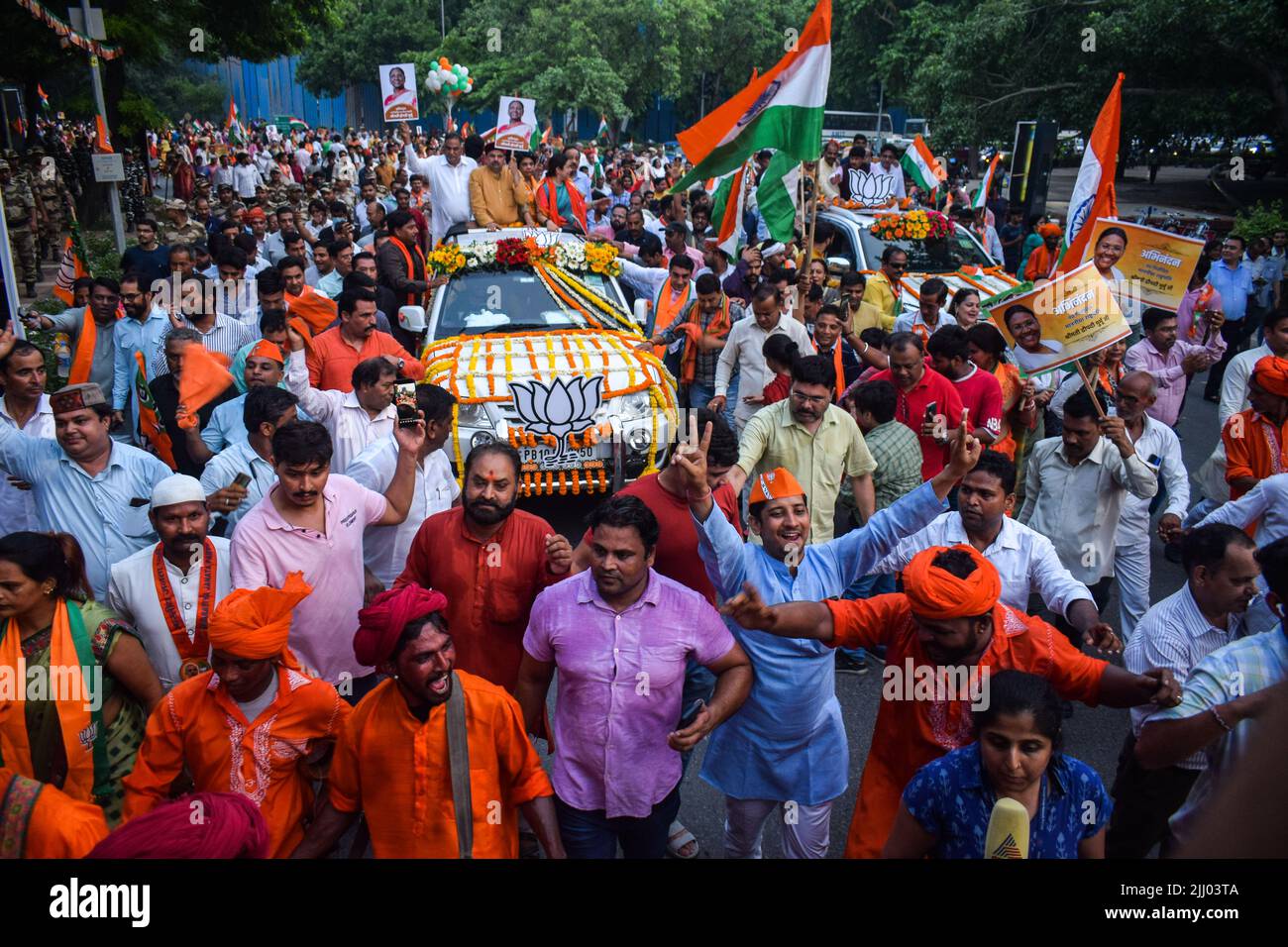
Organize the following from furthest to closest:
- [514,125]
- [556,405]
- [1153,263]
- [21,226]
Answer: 1. [514,125]
2. [21,226]
3. [556,405]
4. [1153,263]

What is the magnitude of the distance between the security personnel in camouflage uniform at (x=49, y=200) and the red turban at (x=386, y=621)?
16.8 metres

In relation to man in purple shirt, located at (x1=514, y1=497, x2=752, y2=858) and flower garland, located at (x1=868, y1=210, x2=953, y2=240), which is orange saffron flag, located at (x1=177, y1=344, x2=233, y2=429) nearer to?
man in purple shirt, located at (x1=514, y1=497, x2=752, y2=858)

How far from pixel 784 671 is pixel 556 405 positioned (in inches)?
158

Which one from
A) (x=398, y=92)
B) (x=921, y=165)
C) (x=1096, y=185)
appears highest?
(x=398, y=92)

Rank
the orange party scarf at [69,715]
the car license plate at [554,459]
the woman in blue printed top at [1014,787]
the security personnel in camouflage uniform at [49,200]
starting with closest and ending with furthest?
the woman in blue printed top at [1014,787]
the orange party scarf at [69,715]
the car license plate at [554,459]
the security personnel in camouflage uniform at [49,200]

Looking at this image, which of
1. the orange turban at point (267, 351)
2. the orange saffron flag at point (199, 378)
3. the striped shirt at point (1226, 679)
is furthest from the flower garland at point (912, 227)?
the striped shirt at point (1226, 679)

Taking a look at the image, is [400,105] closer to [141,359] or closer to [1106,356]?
[141,359]

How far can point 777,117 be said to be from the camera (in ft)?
Answer: 26.7

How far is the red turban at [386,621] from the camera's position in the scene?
2.90 meters

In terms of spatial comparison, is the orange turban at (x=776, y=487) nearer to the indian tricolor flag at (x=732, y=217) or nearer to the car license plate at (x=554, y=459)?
the car license plate at (x=554, y=459)

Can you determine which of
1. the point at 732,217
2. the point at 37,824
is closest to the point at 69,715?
the point at 37,824

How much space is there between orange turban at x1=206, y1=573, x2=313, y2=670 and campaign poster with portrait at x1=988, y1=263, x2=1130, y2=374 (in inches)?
163

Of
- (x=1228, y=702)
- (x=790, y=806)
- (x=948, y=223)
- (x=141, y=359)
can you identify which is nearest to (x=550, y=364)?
(x=141, y=359)

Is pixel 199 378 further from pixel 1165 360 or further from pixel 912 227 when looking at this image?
pixel 912 227
